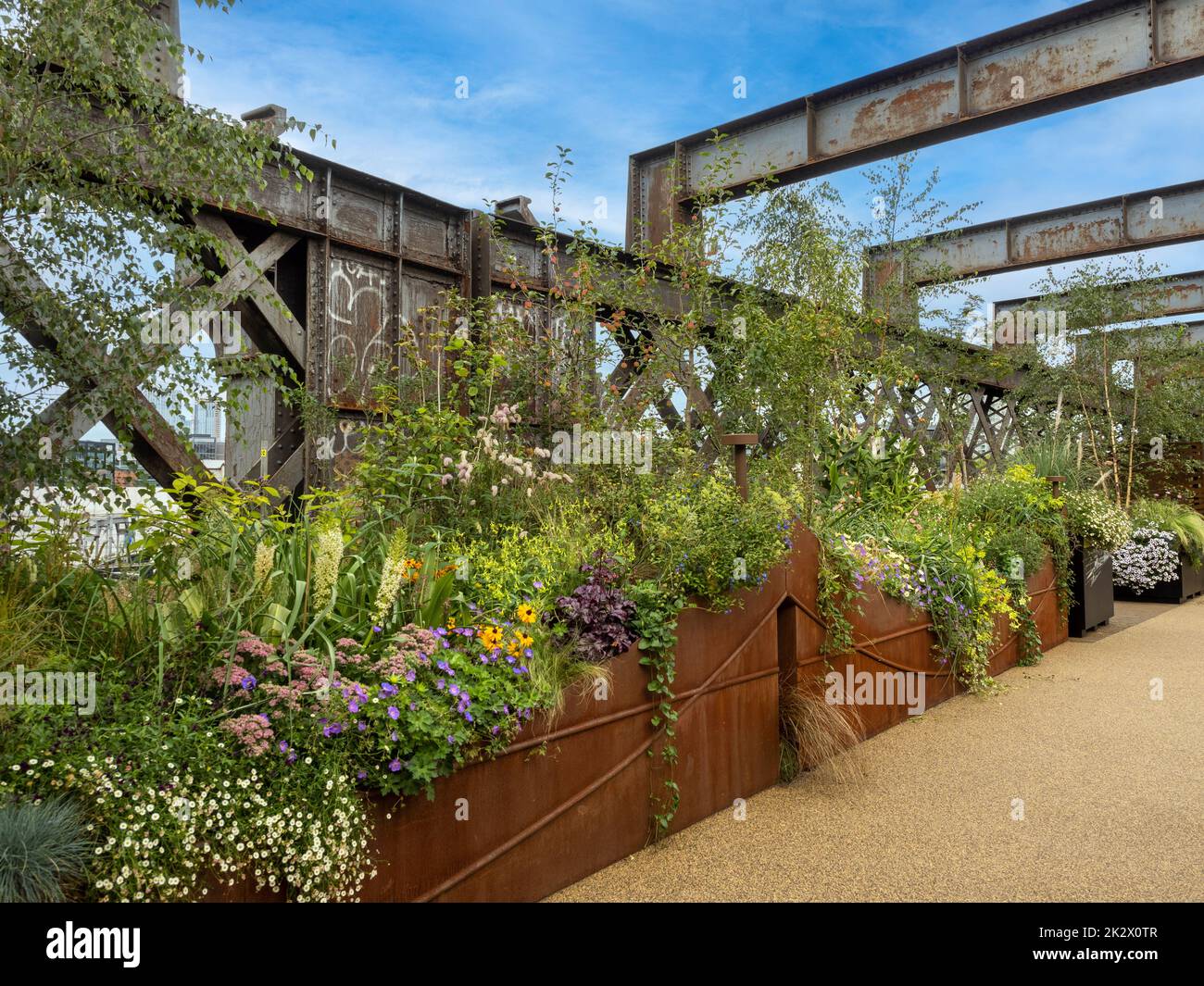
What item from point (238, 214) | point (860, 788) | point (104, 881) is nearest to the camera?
point (104, 881)

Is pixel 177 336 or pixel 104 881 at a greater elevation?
pixel 177 336

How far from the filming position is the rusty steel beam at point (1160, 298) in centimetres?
1486

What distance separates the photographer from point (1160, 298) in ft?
50.6

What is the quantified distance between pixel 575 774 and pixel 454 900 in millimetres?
739

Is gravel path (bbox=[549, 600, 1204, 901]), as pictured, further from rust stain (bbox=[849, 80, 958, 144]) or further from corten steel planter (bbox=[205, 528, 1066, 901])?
rust stain (bbox=[849, 80, 958, 144])

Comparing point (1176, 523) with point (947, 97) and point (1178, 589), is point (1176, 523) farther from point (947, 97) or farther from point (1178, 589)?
A: point (947, 97)

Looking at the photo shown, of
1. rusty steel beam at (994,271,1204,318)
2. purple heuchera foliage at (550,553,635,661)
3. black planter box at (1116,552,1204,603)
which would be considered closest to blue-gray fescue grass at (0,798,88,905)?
purple heuchera foliage at (550,553,635,661)

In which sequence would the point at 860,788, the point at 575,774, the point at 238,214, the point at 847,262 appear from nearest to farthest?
the point at 575,774
the point at 860,788
the point at 238,214
the point at 847,262

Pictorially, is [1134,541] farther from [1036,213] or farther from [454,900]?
[454,900]

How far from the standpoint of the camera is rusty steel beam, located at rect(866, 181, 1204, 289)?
11.9 m

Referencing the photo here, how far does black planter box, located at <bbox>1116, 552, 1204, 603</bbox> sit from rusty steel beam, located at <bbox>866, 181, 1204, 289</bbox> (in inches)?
195
